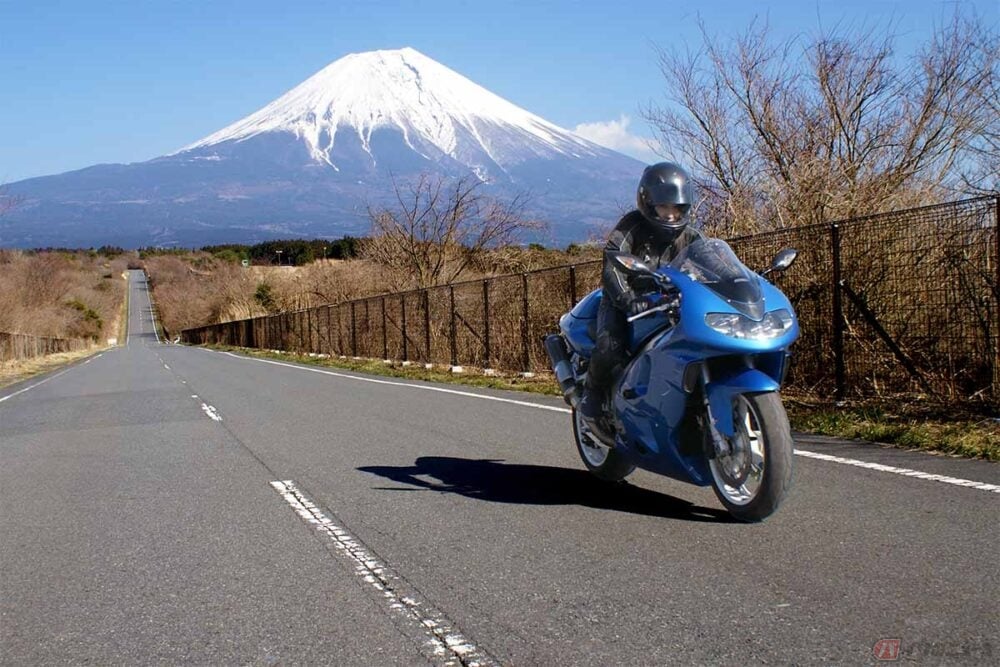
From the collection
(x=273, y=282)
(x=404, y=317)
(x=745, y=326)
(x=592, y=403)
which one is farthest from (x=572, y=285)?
(x=273, y=282)

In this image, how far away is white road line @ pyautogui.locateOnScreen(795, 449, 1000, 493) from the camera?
5.42 metres

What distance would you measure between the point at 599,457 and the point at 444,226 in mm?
31107

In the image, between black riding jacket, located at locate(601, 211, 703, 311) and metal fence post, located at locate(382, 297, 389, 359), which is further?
metal fence post, located at locate(382, 297, 389, 359)

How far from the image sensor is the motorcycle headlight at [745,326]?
4.40 m

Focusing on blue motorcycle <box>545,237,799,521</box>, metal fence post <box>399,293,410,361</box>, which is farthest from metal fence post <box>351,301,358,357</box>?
blue motorcycle <box>545,237,799,521</box>

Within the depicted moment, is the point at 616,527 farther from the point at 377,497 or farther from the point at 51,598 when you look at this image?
the point at 51,598

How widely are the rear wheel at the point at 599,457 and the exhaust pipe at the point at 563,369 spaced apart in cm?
15

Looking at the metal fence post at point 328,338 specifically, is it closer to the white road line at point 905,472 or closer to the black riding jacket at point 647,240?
the white road line at point 905,472

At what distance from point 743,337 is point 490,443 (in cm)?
407

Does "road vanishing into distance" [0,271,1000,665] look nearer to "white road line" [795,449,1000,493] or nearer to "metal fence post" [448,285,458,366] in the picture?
"white road line" [795,449,1000,493]

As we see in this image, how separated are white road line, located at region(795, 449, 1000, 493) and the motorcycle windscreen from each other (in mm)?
1860

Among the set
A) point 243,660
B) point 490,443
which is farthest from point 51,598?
point 490,443

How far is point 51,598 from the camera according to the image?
4266 millimetres

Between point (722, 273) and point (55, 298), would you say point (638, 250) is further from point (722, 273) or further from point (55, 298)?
point (55, 298)
